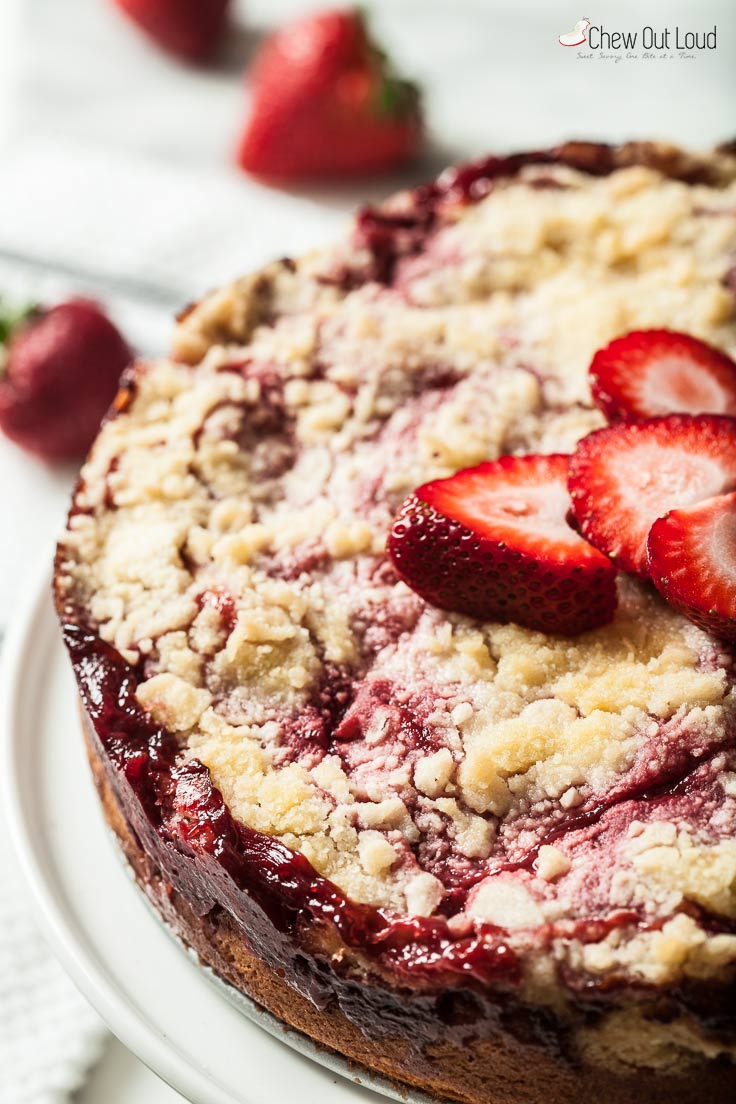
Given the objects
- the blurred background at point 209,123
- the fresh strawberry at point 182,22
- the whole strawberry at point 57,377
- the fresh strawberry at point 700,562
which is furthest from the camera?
the fresh strawberry at point 182,22

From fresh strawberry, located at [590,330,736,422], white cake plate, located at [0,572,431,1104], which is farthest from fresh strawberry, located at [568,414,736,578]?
white cake plate, located at [0,572,431,1104]

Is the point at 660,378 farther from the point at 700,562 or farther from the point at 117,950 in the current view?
the point at 117,950

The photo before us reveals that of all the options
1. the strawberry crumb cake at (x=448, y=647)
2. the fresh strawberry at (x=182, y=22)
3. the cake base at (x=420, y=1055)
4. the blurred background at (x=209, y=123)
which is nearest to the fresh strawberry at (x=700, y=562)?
the strawberry crumb cake at (x=448, y=647)

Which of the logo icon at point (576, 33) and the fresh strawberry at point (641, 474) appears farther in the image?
the logo icon at point (576, 33)

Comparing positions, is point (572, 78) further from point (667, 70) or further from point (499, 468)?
point (499, 468)

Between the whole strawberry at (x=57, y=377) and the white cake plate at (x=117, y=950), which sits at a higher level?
the whole strawberry at (x=57, y=377)

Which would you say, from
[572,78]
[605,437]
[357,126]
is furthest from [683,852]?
[572,78]

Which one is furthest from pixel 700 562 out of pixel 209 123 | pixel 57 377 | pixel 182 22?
pixel 182 22

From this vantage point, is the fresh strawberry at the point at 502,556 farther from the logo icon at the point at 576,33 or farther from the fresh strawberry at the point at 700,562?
the logo icon at the point at 576,33
